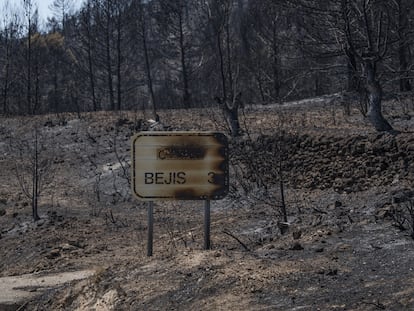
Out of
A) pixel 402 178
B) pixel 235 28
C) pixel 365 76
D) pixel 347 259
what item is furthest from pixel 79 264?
pixel 235 28

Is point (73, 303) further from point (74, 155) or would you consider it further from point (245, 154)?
point (74, 155)

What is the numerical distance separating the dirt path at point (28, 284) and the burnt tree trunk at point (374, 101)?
23.2 feet

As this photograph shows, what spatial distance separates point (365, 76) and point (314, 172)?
8.18ft

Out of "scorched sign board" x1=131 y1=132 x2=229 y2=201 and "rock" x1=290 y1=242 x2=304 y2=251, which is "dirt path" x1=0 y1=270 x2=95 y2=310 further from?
"rock" x1=290 y1=242 x2=304 y2=251

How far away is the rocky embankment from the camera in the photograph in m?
11.0

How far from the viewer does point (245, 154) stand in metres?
14.6

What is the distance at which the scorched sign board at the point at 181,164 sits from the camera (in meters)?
7.01

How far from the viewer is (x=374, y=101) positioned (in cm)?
1337

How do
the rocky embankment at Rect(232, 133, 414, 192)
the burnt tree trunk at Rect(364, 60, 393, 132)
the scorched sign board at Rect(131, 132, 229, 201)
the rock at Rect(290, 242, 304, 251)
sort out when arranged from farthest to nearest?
1. the burnt tree trunk at Rect(364, 60, 393, 132)
2. the rocky embankment at Rect(232, 133, 414, 192)
3. the scorched sign board at Rect(131, 132, 229, 201)
4. the rock at Rect(290, 242, 304, 251)

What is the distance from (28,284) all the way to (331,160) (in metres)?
6.83

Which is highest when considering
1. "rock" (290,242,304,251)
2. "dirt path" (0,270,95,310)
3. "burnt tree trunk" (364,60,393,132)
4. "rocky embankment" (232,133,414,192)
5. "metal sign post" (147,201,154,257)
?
"burnt tree trunk" (364,60,393,132)

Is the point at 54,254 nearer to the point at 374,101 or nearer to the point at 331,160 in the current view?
the point at 331,160

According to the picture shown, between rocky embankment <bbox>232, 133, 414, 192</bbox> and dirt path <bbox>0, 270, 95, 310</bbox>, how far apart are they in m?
3.31

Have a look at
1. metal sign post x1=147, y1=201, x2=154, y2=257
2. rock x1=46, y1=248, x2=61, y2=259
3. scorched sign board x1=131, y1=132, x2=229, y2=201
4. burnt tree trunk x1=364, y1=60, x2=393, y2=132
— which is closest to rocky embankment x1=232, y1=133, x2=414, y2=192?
burnt tree trunk x1=364, y1=60, x2=393, y2=132
